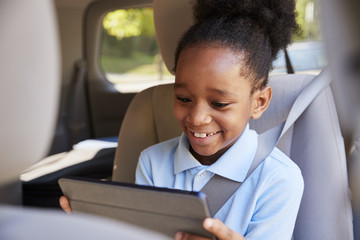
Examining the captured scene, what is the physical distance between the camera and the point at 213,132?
1.42 metres

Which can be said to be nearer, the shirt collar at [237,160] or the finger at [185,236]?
the finger at [185,236]

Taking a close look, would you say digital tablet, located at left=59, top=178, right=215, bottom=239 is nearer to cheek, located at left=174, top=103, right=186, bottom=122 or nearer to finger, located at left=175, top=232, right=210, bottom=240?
finger, located at left=175, top=232, right=210, bottom=240

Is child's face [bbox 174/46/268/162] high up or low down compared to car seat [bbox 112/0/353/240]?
up

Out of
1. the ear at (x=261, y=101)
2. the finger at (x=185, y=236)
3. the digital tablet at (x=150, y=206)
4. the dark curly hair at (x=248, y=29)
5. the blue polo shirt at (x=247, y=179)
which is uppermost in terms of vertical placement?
the dark curly hair at (x=248, y=29)

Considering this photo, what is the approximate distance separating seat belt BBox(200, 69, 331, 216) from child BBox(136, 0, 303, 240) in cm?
2

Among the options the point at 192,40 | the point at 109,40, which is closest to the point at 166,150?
the point at 192,40

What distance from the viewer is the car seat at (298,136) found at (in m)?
1.52

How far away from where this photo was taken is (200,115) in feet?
4.52

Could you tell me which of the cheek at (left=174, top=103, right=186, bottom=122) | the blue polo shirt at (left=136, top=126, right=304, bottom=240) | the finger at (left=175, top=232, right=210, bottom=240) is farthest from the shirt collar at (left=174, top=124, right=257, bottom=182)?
the finger at (left=175, top=232, right=210, bottom=240)

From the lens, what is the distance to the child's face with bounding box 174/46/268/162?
1387 mm

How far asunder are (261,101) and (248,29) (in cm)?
22

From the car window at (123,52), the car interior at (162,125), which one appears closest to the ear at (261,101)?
the car interior at (162,125)

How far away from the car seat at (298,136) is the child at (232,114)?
0.11 meters

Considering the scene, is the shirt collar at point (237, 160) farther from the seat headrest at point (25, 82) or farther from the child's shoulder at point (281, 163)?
the seat headrest at point (25, 82)
